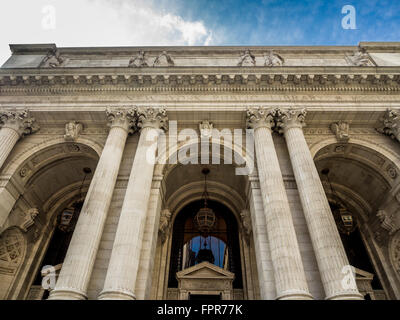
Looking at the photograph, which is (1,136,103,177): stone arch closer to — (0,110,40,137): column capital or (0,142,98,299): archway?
(0,142,98,299): archway

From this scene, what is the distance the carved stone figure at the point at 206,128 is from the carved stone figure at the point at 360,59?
31.3 ft

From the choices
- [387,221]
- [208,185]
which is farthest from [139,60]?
[387,221]

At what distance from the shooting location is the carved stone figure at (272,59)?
574 inches

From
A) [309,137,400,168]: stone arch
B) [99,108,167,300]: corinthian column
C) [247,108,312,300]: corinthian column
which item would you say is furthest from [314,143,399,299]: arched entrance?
[99,108,167,300]: corinthian column

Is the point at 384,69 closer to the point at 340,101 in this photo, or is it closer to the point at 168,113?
the point at 340,101

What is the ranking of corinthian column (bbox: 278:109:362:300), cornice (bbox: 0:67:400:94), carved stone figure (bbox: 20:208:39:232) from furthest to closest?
carved stone figure (bbox: 20:208:39:232) < cornice (bbox: 0:67:400:94) < corinthian column (bbox: 278:109:362:300)

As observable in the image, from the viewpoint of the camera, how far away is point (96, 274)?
29.3 feet

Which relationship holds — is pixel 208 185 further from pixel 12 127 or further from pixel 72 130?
pixel 12 127

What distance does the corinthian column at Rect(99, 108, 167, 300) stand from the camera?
7.89 m

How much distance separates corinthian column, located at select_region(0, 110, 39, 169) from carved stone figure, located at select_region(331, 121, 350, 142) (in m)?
15.7

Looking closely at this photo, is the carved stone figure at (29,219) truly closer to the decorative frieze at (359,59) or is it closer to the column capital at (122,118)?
the column capital at (122,118)
